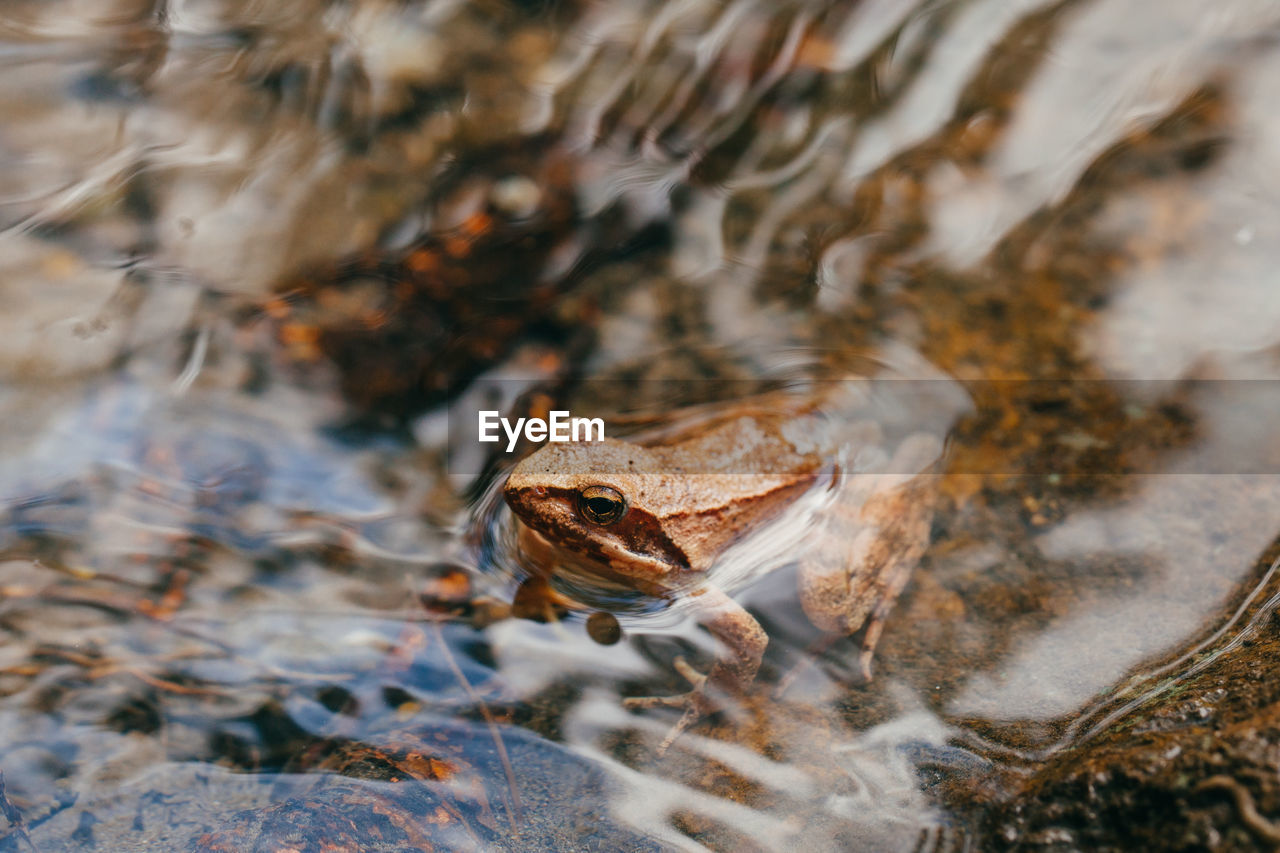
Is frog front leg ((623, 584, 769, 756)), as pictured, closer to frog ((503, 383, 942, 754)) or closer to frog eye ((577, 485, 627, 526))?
frog ((503, 383, 942, 754))

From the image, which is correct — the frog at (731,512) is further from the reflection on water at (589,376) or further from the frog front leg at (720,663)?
the reflection on water at (589,376)

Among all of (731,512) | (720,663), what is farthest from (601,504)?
(720,663)

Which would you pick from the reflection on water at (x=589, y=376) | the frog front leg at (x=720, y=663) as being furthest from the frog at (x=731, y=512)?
the reflection on water at (x=589, y=376)

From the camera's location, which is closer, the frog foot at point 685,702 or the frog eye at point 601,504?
the frog foot at point 685,702

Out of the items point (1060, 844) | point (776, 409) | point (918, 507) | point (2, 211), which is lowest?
point (1060, 844)

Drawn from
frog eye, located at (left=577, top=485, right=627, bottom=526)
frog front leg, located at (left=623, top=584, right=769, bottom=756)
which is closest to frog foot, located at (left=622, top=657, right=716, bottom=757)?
frog front leg, located at (left=623, top=584, right=769, bottom=756)

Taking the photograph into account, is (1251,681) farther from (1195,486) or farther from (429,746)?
(429,746)

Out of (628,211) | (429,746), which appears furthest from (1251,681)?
(628,211)
